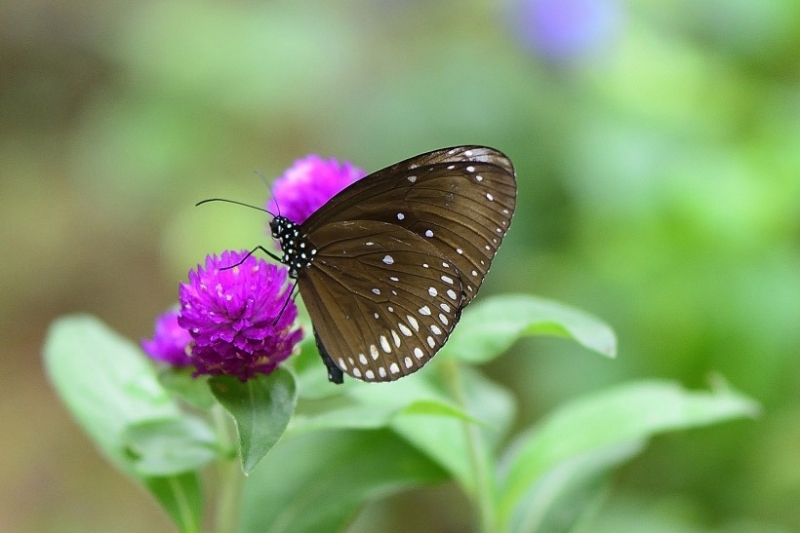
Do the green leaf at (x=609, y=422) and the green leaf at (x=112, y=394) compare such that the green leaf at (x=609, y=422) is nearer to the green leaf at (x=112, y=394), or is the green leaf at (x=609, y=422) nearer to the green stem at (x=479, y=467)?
the green stem at (x=479, y=467)

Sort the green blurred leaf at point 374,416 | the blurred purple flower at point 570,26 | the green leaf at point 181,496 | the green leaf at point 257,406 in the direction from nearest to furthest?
1. the green leaf at point 257,406
2. the green blurred leaf at point 374,416
3. the green leaf at point 181,496
4. the blurred purple flower at point 570,26

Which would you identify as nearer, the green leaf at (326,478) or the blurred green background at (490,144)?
the green leaf at (326,478)

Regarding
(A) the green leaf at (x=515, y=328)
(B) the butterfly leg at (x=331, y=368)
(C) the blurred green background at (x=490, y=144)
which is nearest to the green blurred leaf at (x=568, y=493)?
(A) the green leaf at (x=515, y=328)

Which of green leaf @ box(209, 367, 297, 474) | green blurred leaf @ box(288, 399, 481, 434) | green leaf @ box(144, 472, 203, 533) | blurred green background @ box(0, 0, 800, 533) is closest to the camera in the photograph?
green leaf @ box(209, 367, 297, 474)

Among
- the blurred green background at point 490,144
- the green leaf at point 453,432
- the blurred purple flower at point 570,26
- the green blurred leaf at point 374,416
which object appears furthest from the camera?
the blurred purple flower at point 570,26


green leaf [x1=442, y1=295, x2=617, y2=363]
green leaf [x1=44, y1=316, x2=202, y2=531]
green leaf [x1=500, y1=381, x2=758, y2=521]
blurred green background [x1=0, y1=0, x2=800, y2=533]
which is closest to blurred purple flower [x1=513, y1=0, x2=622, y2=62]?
blurred green background [x1=0, y1=0, x2=800, y2=533]

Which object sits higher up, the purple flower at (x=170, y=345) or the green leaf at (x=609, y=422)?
the green leaf at (x=609, y=422)

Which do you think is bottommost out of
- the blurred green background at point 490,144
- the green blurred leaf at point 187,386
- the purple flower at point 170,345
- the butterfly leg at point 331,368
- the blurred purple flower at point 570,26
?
the green blurred leaf at point 187,386

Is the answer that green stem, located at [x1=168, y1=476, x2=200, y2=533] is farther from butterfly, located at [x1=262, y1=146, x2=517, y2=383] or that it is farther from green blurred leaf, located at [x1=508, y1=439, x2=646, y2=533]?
green blurred leaf, located at [x1=508, y1=439, x2=646, y2=533]
